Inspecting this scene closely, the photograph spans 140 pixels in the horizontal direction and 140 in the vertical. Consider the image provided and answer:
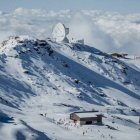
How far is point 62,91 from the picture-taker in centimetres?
11906

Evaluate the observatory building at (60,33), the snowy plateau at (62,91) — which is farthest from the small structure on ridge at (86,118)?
the observatory building at (60,33)

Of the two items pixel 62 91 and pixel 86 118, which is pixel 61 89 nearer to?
pixel 62 91

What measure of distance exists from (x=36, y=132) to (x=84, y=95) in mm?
46900

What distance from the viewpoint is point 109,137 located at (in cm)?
8075

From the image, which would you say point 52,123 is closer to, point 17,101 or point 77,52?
point 17,101

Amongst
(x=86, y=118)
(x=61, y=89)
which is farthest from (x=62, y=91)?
(x=86, y=118)

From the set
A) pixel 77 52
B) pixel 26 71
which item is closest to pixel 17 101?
pixel 26 71

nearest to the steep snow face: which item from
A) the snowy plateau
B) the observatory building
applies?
the snowy plateau

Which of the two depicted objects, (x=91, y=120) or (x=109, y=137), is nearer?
(x=109, y=137)

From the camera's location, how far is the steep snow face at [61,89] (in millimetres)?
82875

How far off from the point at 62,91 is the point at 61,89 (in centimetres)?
124

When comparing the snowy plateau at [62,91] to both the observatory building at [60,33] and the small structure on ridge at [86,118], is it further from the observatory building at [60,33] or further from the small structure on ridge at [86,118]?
the observatory building at [60,33]

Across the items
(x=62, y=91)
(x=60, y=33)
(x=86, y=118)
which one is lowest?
(x=86, y=118)

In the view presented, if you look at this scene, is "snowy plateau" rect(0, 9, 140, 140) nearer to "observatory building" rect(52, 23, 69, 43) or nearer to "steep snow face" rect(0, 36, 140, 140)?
"steep snow face" rect(0, 36, 140, 140)
